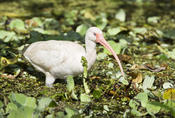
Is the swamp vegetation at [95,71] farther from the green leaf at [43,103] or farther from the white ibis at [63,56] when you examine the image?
the white ibis at [63,56]

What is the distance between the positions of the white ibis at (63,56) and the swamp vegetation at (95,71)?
0.60 feet

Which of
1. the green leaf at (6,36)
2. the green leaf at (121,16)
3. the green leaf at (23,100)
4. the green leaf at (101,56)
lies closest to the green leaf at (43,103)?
the green leaf at (23,100)

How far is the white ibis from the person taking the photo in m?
4.01

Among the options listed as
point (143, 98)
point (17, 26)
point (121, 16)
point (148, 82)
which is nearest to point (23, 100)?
point (143, 98)

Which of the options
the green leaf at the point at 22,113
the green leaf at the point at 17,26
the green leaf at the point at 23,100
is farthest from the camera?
the green leaf at the point at 17,26

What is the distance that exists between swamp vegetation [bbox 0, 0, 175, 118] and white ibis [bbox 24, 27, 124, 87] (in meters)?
0.18

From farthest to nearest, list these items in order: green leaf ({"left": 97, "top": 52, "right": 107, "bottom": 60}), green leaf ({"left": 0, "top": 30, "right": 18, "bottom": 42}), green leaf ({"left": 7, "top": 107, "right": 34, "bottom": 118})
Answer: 1. green leaf ({"left": 0, "top": 30, "right": 18, "bottom": 42})
2. green leaf ({"left": 97, "top": 52, "right": 107, "bottom": 60})
3. green leaf ({"left": 7, "top": 107, "right": 34, "bottom": 118})

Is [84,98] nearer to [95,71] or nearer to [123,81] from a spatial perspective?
[123,81]

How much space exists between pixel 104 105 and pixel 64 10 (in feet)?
15.8

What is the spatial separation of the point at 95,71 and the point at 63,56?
860 mm

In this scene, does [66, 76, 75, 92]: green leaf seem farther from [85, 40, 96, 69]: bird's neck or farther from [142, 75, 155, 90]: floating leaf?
[142, 75, 155, 90]: floating leaf

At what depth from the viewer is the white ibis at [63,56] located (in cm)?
401

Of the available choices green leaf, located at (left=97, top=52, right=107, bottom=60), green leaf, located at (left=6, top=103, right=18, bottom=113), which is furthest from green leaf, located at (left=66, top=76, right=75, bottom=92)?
green leaf, located at (left=97, top=52, right=107, bottom=60)

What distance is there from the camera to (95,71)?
4773mm
